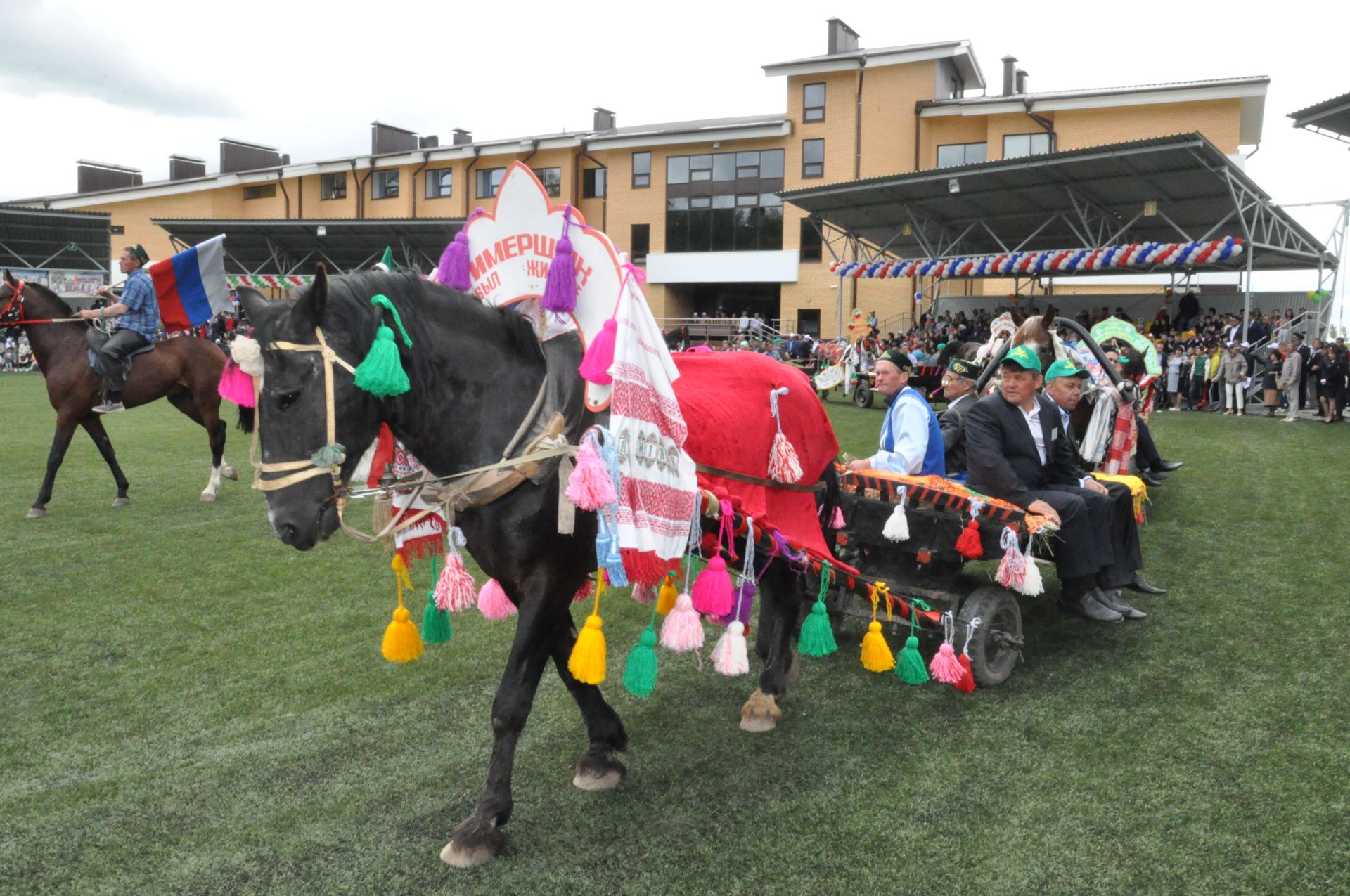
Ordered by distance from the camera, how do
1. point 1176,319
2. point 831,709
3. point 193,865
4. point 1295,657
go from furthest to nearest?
point 1176,319, point 1295,657, point 831,709, point 193,865

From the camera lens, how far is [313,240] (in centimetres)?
3603

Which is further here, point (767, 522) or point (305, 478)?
point (767, 522)

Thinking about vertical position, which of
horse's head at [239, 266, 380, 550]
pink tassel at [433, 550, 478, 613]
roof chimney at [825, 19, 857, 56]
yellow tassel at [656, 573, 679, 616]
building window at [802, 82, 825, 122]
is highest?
roof chimney at [825, 19, 857, 56]

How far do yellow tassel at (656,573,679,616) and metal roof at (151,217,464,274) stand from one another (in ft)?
93.3

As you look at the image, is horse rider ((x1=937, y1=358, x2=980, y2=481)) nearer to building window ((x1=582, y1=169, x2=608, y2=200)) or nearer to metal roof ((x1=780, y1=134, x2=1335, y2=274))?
metal roof ((x1=780, y1=134, x2=1335, y2=274))

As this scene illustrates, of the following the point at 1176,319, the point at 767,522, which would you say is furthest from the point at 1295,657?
the point at 1176,319

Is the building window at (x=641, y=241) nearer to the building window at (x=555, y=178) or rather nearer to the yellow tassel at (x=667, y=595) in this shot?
the building window at (x=555, y=178)

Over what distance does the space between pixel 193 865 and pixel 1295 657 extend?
565cm

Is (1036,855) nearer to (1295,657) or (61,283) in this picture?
(1295,657)

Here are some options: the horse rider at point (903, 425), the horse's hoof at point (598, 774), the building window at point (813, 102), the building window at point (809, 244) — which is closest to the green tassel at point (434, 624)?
the horse's hoof at point (598, 774)

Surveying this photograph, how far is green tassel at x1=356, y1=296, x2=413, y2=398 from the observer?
3012 millimetres

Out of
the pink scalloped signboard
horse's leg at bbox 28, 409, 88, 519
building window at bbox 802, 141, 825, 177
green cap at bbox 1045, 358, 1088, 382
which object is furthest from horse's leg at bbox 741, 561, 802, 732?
building window at bbox 802, 141, 825, 177

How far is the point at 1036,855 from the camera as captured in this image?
130 inches

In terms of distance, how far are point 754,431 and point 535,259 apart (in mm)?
1346
